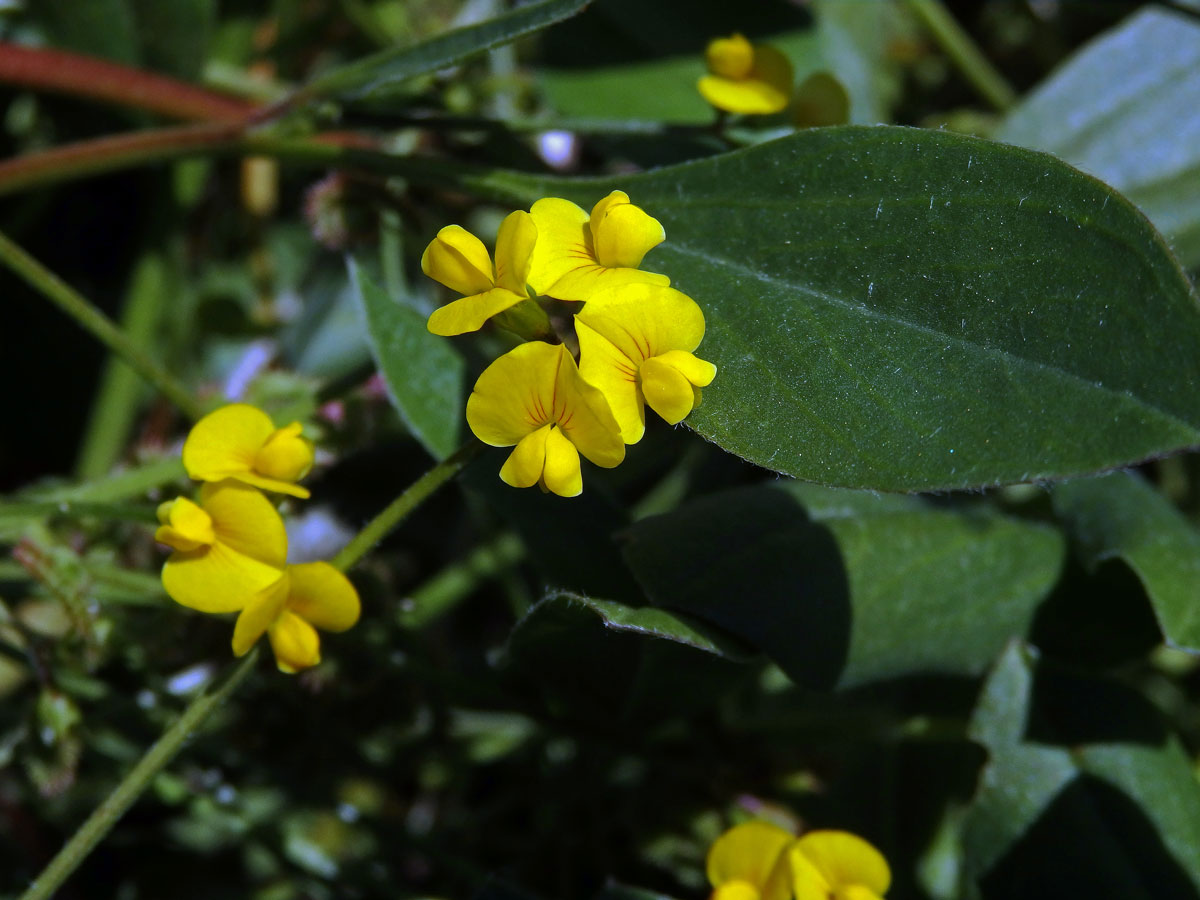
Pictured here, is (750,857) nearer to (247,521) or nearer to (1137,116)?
(247,521)

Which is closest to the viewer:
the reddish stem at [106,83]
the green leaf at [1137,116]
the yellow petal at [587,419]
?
the yellow petal at [587,419]

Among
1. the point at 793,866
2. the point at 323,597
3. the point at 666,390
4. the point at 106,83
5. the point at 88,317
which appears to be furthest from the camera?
the point at 106,83

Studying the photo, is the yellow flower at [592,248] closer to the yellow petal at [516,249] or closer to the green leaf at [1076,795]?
the yellow petal at [516,249]

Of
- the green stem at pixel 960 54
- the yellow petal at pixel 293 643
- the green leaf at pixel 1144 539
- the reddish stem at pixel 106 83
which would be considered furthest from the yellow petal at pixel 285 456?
the green stem at pixel 960 54

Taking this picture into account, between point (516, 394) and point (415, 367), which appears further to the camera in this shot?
point (415, 367)

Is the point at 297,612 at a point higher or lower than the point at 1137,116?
lower

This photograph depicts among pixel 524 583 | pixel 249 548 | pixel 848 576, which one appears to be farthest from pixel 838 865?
pixel 524 583

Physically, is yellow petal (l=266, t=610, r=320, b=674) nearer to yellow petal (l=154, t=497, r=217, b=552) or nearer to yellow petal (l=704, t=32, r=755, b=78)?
yellow petal (l=154, t=497, r=217, b=552)

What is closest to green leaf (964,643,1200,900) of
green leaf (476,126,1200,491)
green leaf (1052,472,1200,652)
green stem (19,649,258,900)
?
green leaf (1052,472,1200,652)
